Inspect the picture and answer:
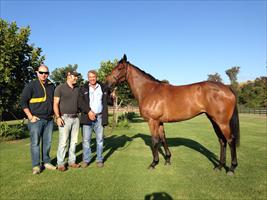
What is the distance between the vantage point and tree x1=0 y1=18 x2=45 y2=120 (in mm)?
11055

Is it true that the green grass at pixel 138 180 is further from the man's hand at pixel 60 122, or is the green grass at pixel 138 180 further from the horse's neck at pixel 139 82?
the horse's neck at pixel 139 82

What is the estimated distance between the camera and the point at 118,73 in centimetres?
613

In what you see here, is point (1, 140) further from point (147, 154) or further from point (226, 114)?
point (226, 114)

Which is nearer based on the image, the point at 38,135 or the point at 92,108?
the point at 38,135

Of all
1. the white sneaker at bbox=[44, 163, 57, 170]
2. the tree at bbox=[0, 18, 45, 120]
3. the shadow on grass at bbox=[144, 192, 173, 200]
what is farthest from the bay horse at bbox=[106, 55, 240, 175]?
the tree at bbox=[0, 18, 45, 120]

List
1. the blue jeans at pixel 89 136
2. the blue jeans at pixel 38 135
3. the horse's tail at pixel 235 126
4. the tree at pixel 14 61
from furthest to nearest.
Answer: the tree at pixel 14 61
the blue jeans at pixel 89 136
the horse's tail at pixel 235 126
the blue jeans at pixel 38 135

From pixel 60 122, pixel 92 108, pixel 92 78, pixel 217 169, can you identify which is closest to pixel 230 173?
pixel 217 169

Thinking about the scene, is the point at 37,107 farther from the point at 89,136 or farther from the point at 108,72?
the point at 108,72

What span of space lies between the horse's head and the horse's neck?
160 millimetres

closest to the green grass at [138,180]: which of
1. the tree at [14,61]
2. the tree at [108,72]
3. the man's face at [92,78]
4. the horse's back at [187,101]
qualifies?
the horse's back at [187,101]

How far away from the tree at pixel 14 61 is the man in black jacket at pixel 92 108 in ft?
22.2

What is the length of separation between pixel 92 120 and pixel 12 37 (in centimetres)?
838

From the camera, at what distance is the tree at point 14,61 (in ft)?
36.3

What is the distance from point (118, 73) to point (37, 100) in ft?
6.78
